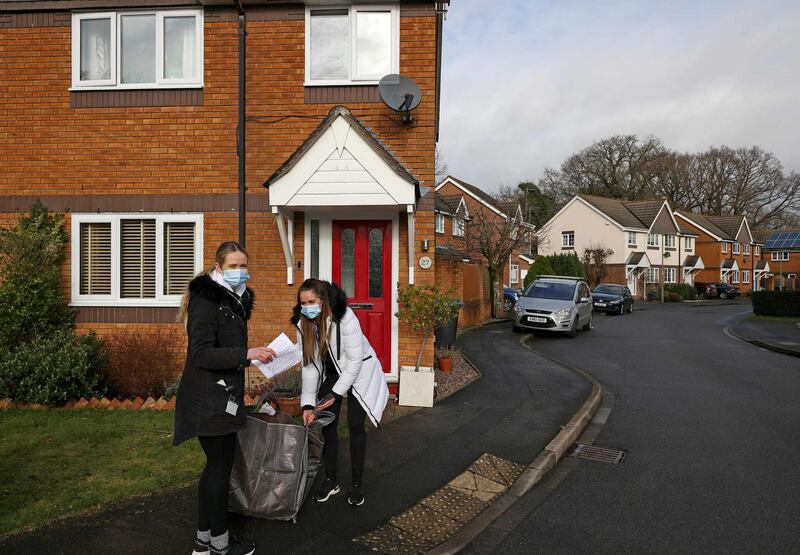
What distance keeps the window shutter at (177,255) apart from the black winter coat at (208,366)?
511 centimetres

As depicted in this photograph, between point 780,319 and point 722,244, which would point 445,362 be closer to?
point 780,319

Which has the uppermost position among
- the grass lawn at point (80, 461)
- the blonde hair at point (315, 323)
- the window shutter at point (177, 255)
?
the window shutter at point (177, 255)

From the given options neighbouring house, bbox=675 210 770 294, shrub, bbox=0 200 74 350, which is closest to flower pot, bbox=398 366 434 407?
shrub, bbox=0 200 74 350

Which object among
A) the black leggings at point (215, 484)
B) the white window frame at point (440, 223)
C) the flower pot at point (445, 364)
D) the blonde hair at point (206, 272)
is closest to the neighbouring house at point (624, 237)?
the white window frame at point (440, 223)

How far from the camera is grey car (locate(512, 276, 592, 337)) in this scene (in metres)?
17.1

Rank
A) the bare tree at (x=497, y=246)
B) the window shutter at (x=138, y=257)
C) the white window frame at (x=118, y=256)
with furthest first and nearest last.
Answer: the bare tree at (x=497, y=246), the window shutter at (x=138, y=257), the white window frame at (x=118, y=256)

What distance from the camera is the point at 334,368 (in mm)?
4348

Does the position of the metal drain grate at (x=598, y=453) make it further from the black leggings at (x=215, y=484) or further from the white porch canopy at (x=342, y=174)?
the black leggings at (x=215, y=484)

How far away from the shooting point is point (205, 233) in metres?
8.08

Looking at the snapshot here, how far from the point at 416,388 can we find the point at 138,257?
14.9 ft

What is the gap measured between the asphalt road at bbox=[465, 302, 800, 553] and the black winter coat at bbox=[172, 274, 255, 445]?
77.9 inches

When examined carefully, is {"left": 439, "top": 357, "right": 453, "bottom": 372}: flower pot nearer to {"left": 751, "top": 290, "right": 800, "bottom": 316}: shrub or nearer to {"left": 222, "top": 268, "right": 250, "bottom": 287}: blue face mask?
{"left": 222, "top": 268, "right": 250, "bottom": 287}: blue face mask

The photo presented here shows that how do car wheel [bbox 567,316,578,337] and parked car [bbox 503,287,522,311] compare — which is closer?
car wheel [bbox 567,316,578,337]

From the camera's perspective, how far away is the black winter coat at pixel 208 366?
3.30 meters
